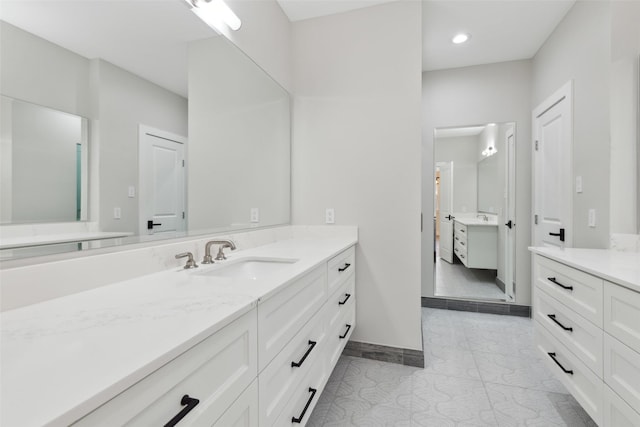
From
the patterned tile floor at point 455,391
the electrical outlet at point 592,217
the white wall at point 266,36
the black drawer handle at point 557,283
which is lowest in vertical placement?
the patterned tile floor at point 455,391

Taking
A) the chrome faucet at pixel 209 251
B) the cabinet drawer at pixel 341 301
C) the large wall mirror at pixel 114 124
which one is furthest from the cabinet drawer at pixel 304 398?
the large wall mirror at pixel 114 124

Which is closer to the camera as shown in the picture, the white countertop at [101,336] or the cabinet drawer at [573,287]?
the white countertop at [101,336]

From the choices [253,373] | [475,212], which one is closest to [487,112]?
[475,212]

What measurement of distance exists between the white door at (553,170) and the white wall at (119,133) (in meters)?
2.83

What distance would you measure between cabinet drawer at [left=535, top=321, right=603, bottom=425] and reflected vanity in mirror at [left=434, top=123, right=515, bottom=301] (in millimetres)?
1587

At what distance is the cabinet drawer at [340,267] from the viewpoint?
1557 millimetres

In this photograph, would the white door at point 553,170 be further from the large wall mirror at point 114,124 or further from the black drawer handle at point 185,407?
the black drawer handle at point 185,407

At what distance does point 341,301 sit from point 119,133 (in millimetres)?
1400

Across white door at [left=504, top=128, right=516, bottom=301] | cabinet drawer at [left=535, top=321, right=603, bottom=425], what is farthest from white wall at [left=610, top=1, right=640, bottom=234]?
white door at [left=504, top=128, right=516, bottom=301]

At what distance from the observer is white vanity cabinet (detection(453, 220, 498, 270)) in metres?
3.23

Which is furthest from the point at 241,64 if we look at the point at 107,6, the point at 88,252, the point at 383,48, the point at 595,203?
the point at 595,203

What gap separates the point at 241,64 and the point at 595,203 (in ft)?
8.25

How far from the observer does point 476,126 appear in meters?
3.11

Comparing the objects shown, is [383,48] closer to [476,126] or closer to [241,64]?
[241,64]
